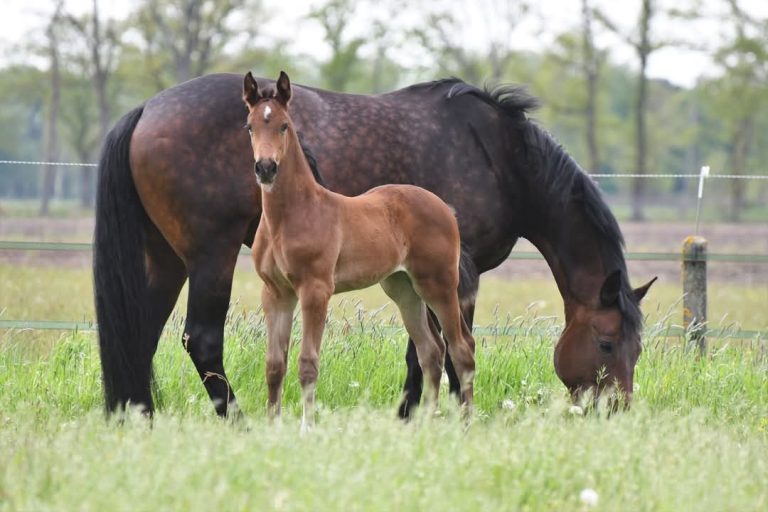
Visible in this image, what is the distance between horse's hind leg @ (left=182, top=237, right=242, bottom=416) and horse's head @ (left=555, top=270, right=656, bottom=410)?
191 cm

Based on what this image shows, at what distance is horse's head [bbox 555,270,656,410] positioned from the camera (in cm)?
599

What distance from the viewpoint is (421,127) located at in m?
6.18

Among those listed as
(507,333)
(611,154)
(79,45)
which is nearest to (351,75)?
(79,45)

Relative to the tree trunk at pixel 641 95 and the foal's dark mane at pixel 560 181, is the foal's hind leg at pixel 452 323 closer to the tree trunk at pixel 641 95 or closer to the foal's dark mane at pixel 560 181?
the foal's dark mane at pixel 560 181

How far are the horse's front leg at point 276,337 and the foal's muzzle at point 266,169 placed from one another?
72 cm

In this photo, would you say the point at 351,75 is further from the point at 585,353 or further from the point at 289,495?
the point at 289,495

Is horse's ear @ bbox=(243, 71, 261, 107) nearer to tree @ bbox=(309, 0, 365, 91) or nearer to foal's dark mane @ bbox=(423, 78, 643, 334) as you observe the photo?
foal's dark mane @ bbox=(423, 78, 643, 334)

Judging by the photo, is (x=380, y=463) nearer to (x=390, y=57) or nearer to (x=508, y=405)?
(x=508, y=405)

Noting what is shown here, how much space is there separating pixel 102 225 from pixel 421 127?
187 cm

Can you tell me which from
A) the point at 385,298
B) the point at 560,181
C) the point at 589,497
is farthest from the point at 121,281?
the point at 385,298

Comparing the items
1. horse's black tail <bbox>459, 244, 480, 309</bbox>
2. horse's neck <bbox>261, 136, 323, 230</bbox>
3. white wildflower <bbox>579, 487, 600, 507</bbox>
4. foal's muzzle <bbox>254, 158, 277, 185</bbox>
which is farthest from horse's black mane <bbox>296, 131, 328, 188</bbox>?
white wildflower <bbox>579, 487, 600, 507</bbox>

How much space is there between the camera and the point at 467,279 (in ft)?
19.1

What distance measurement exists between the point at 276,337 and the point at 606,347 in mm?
2020

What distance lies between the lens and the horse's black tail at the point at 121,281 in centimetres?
555
